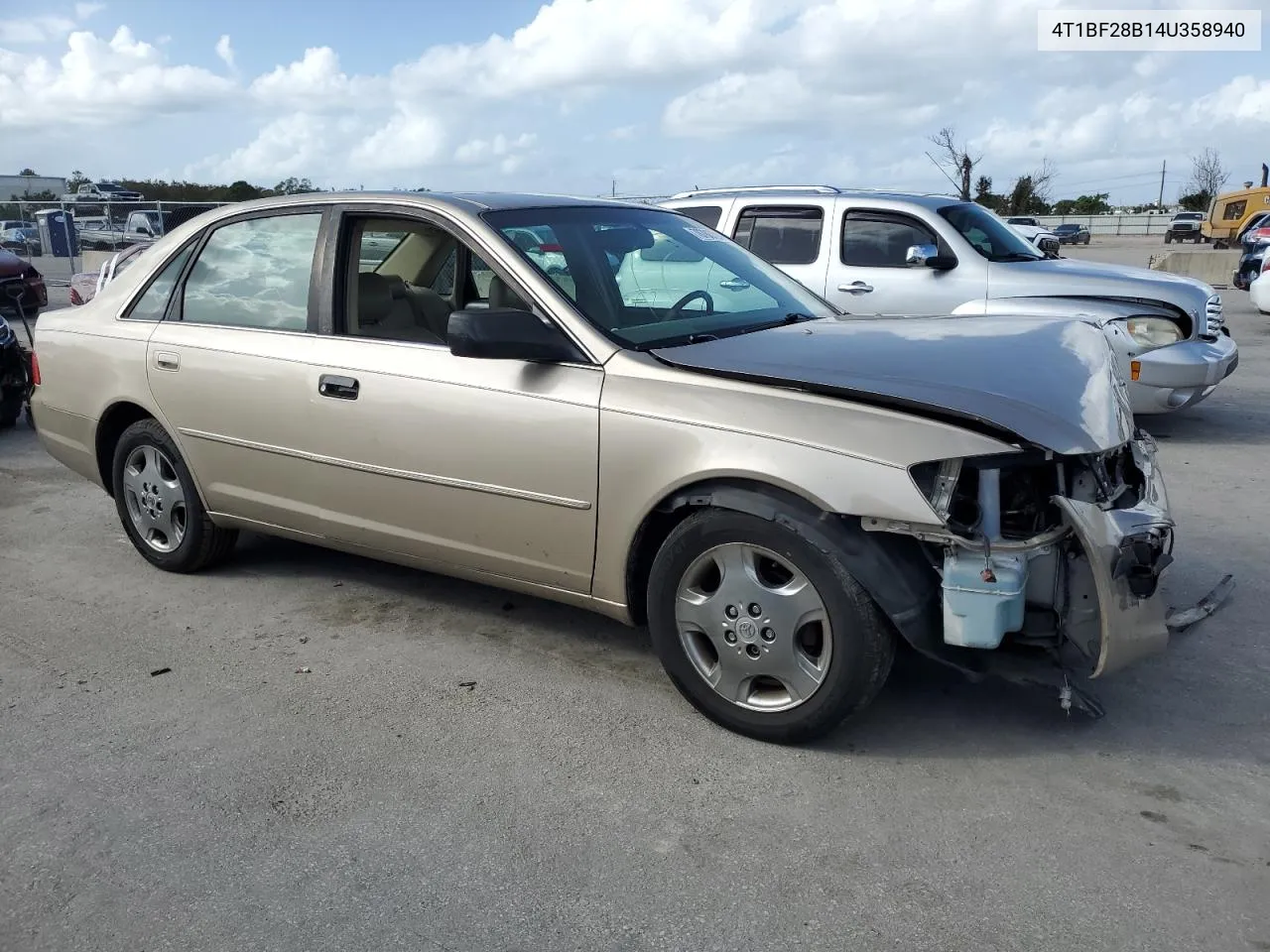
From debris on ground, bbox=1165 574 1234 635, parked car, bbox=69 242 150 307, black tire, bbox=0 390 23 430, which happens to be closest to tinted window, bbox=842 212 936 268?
debris on ground, bbox=1165 574 1234 635

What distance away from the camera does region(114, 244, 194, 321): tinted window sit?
16.7ft

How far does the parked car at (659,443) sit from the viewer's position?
313 cm

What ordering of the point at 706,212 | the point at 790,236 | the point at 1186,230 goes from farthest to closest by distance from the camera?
the point at 1186,230 → the point at 706,212 → the point at 790,236

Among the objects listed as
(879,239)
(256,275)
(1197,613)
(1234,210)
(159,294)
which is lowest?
(1197,613)

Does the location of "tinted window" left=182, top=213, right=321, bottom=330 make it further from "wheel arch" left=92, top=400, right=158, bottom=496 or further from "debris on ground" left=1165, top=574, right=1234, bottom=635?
"debris on ground" left=1165, top=574, right=1234, bottom=635

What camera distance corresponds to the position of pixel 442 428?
3961mm

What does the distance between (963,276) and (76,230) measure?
22.6 m

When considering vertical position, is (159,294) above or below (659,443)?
above

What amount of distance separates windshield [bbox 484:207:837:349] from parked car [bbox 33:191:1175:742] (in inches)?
0.8

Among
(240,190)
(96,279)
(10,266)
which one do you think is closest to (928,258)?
(96,279)

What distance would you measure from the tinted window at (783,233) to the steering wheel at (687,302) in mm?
4607

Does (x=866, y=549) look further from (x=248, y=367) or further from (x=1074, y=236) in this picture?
(x=1074, y=236)

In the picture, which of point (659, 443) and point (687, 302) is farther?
point (687, 302)

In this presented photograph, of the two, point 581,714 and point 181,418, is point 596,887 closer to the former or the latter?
point 581,714
